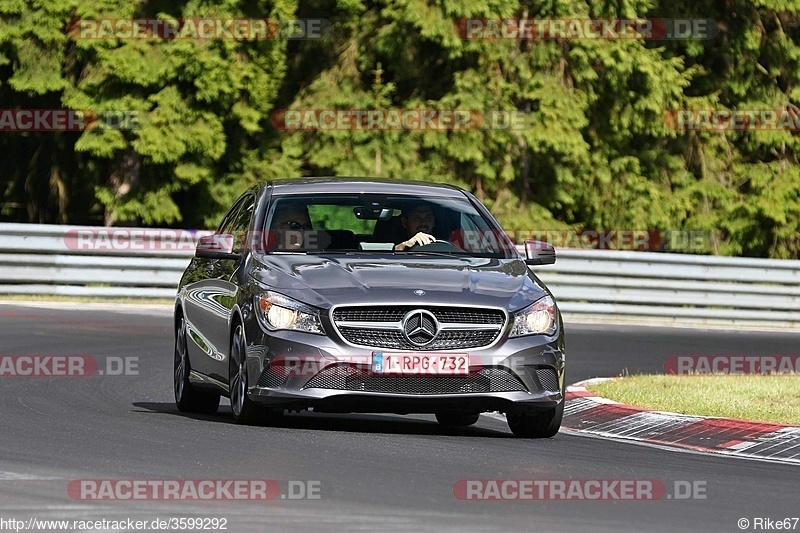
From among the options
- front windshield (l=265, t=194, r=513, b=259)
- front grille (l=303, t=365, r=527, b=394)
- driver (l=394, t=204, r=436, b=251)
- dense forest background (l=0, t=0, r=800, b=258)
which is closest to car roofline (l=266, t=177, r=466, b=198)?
front windshield (l=265, t=194, r=513, b=259)

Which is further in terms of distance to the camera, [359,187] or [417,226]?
[359,187]

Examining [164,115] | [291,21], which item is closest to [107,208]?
[164,115]

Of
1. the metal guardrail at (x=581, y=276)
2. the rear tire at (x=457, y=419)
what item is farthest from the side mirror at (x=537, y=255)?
the metal guardrail at (x=581, y=276)

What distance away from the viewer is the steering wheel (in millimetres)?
11672

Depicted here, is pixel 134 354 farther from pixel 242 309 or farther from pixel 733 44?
pixel 733 44

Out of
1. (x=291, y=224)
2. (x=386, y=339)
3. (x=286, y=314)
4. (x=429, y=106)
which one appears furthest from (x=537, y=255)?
(x=429, y=106)

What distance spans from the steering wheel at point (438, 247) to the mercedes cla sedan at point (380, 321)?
0.01 metres

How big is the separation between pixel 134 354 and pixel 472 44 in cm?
1354

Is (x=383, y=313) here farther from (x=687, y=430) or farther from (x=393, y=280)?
(x=687, y=430)

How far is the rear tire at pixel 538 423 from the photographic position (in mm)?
11055

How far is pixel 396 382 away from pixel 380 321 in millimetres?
374

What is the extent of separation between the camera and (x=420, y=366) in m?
10.4

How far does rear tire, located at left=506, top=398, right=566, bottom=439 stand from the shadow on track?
0.13 meters

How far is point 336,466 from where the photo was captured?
9.05 metres
